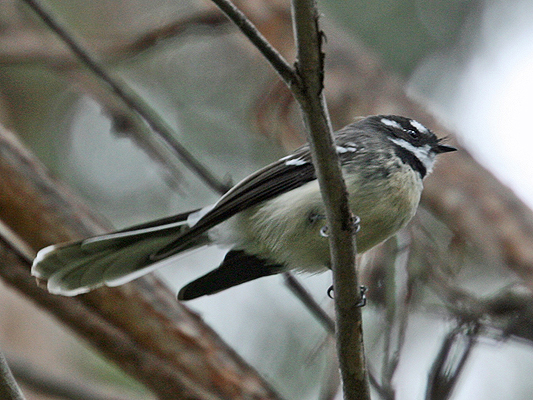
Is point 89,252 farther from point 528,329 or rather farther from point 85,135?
point 85,135

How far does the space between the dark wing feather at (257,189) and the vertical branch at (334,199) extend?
115 cm

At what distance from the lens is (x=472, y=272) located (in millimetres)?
6492

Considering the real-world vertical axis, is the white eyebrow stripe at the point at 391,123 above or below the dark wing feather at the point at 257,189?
above

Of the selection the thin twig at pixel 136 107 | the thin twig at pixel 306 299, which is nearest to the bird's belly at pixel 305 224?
the thin twig at pixel 306 299

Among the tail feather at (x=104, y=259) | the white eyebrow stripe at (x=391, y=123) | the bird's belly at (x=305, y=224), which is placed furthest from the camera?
the white eyebrow stripe at (x=391, y=123)

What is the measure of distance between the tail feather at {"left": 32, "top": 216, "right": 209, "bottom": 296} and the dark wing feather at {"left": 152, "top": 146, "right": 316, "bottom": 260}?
0.32 feet

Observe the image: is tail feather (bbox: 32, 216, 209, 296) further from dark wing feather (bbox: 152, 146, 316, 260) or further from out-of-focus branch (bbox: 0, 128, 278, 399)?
out-of-focus branch (bbox: 0, 128, 278, 399)

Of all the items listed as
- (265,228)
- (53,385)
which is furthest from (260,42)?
(53,385)

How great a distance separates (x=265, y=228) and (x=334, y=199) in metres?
1.37

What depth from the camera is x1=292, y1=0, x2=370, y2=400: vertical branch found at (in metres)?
2.42

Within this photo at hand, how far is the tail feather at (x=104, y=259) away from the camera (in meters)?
3.95

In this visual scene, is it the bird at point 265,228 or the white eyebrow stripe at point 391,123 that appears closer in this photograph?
the bird at point 265,228

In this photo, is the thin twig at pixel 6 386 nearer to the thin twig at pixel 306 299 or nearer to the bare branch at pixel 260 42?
the bare branch at pixel 260 42

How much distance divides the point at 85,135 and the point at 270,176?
271 inches
